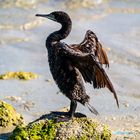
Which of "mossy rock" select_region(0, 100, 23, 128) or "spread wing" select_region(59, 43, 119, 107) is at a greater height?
"spread wing" select_region(59, 43, 119, 107)

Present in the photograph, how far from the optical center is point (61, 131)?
852 cm

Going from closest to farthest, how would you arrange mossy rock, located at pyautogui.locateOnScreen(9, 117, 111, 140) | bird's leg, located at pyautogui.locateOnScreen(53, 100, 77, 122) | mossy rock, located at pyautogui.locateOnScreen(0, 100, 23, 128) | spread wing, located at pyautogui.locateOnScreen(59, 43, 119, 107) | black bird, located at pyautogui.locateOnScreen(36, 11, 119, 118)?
1. spread wing, located at pyautogui.locateOnScreen(59, 43, 119, 107)
2. black bird, located at pyautogui.locateOnScreen(36, 11, 119, 118)
3. mossy rock, located at pyautogui.locateOnScreen(9, 117, 111, 140)
4. bird's leg, located at pyautogui.locateOnScreen(53, 100, 77, 122)
5. mossy rock, located at pyautogui.locateOnScreen(0, 100, 23, 128)

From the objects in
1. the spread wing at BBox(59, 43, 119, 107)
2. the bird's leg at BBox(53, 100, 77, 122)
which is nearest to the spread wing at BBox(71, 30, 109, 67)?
the spread wing at BBox(59, 43, 119, 107)

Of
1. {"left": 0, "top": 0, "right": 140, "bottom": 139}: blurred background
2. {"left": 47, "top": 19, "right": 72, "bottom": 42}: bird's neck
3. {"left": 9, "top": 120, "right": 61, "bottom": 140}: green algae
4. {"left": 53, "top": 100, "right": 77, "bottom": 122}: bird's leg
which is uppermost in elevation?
{"left": 47, "top": 19, "right": 72, "bottom": 42}: bird's neck

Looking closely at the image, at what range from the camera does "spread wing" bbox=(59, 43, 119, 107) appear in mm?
8102

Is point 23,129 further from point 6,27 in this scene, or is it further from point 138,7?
point 138,7

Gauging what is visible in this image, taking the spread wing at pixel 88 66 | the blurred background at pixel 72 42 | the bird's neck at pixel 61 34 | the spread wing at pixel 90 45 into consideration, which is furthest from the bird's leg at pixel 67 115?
the blurred background at pixel 72 42

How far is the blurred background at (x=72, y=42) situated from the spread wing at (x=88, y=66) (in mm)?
1461

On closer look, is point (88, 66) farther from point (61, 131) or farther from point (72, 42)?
point (72, 42)

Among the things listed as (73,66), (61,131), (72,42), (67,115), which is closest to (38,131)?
(61,131)

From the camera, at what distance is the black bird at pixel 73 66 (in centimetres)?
823

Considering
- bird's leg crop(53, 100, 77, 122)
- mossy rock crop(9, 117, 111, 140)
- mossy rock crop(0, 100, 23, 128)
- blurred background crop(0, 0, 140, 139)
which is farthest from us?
blurred background crop(0, 0, 140, 139)

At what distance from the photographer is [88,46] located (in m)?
8.80

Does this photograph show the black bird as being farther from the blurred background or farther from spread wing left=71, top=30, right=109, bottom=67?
the blurred background
